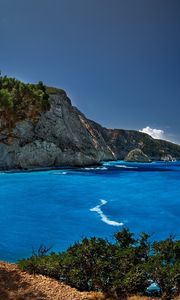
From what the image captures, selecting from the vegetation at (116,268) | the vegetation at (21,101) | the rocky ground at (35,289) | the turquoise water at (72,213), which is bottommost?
the turquoise water at (72,213)

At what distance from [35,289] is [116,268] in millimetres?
2746

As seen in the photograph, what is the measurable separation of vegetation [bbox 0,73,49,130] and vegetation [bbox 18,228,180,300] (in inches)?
270

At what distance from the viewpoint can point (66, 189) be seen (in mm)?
58344

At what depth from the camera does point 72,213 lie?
38.5 meters

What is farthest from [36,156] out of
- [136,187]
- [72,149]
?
[136,187]

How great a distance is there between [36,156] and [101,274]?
92803 mm

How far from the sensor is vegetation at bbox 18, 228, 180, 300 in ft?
33.2

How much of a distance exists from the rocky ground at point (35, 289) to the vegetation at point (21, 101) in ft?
22.4

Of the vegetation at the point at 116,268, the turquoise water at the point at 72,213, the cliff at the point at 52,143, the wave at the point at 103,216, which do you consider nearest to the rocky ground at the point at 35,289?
the vegetation at the point at 116,268

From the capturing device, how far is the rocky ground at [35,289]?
32.8 ft

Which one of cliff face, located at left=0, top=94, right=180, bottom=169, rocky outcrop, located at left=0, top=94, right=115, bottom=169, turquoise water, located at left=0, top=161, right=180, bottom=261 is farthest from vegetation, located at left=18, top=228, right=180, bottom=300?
rocky outcrop, located at left=0, top=94, right=115, bottom=169

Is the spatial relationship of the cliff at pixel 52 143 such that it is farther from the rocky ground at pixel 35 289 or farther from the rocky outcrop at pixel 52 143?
the rocky ground at pixel 35 289

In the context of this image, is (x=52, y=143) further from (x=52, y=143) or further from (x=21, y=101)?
(x=21, y=101)

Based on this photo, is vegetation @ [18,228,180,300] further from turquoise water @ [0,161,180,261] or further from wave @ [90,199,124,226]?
wave @ [90,199,124,226]
